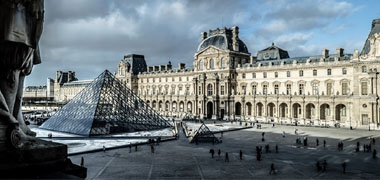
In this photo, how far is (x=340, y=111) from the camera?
149 ft

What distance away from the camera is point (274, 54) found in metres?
63.2

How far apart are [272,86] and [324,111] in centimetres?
991

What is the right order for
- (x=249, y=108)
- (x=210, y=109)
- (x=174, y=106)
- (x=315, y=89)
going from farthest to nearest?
(x=174, y=106) → (x=210, y=109) → (x=249, y=108) → (x=315, y=89)

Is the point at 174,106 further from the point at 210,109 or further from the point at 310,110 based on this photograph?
the point at 310,110

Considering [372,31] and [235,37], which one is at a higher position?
[235,37]

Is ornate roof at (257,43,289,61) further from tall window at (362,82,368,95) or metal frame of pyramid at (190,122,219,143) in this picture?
metal frame of pyramid at (190,122,219,143)

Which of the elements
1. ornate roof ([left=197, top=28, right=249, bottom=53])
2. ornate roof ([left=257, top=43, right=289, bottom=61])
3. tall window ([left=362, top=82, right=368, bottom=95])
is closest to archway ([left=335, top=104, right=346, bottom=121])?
tall window ([left=362, top=82, right=368, bottom=95])

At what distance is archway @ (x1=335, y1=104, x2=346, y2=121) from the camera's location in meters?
45.1

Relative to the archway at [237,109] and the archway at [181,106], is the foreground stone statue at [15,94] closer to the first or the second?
the archway at [237,109]

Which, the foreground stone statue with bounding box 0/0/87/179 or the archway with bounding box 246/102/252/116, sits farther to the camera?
the archway with bounding box 246/102/252/116

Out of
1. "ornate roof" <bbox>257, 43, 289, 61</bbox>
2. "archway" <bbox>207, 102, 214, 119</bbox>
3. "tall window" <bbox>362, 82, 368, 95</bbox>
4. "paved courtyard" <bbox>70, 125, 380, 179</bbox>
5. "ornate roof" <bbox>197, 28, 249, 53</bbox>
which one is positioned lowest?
"paved courtyard" <bbox>70, 125, 380, 179</bbox>

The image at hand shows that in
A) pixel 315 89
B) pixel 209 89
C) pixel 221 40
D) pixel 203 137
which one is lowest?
pixel 203 137

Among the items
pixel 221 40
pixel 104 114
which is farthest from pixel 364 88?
pixel 104 114

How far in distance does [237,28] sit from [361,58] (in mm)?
24062
